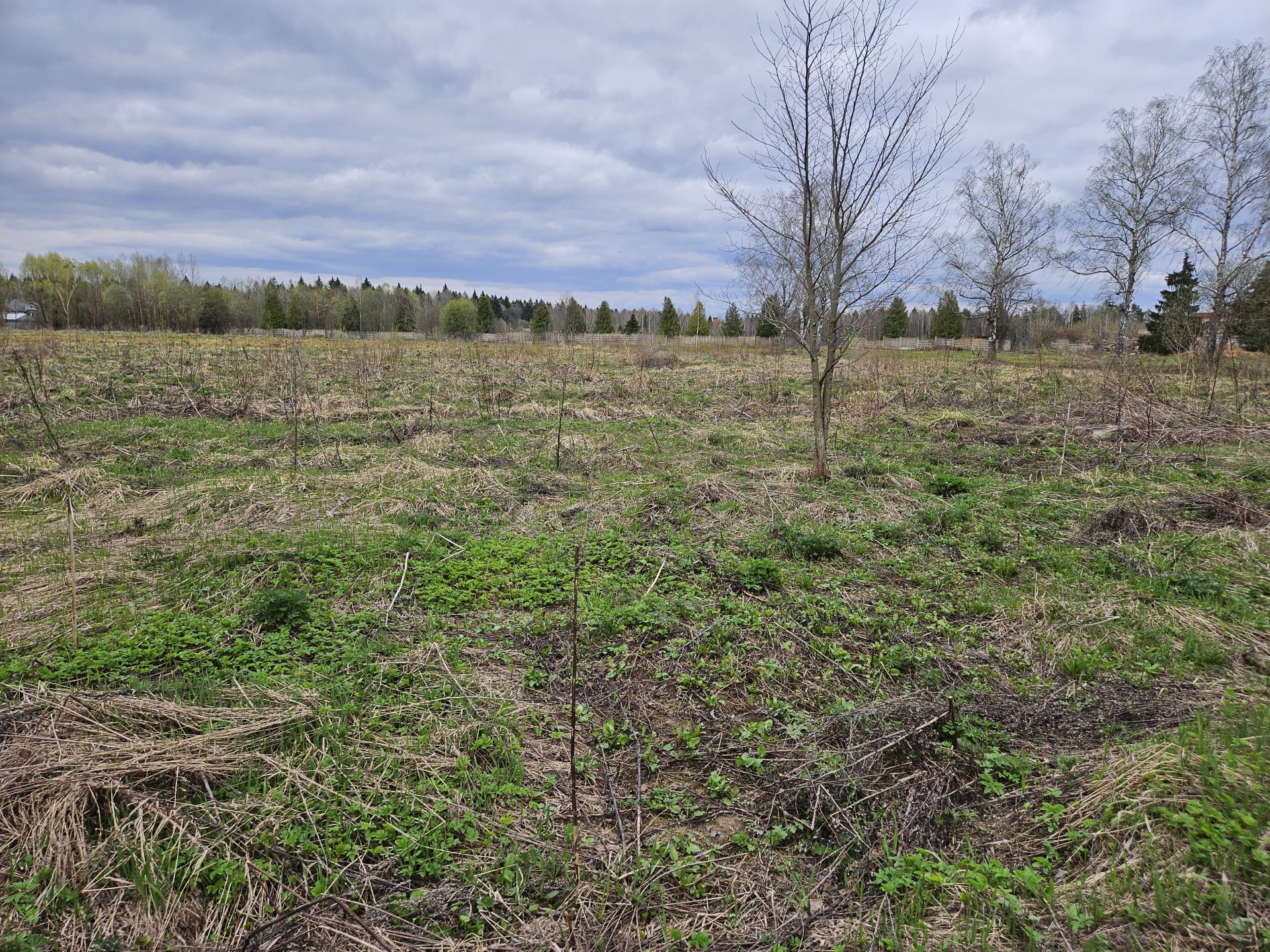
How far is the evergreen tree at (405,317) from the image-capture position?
5278 cm

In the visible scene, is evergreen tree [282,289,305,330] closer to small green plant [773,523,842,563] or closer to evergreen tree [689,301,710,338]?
evergreen tree [689,301,710,338]

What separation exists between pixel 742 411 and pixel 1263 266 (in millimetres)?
21940

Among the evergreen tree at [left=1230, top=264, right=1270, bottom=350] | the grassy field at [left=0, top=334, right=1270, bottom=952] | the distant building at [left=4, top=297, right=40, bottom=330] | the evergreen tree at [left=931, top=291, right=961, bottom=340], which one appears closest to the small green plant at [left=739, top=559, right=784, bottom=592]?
the grassy field at [left=0, top=334, right=1270, bottom=952]

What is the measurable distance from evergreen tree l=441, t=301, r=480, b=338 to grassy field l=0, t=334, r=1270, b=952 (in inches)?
1706

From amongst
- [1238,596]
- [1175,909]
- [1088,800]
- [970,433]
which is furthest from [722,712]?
[970,433]

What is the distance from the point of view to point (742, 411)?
43.8 feet

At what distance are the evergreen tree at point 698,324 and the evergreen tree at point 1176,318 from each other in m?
29.7

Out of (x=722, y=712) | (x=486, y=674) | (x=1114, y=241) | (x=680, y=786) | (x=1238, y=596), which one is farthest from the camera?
(x=1114, y=241)

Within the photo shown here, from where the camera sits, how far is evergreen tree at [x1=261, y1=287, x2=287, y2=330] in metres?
44.2

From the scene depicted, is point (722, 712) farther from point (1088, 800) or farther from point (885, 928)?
point (1088, 800)

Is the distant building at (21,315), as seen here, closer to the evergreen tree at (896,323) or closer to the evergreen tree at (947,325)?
the evergreen tree at (896,323)

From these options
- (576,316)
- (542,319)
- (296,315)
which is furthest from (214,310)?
(576,316)

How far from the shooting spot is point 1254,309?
22141 millimetres

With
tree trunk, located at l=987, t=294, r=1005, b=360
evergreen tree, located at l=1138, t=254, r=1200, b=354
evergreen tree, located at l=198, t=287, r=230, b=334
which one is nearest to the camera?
evergreen tree, located at l=1138, t=254, r=1200, b=354
